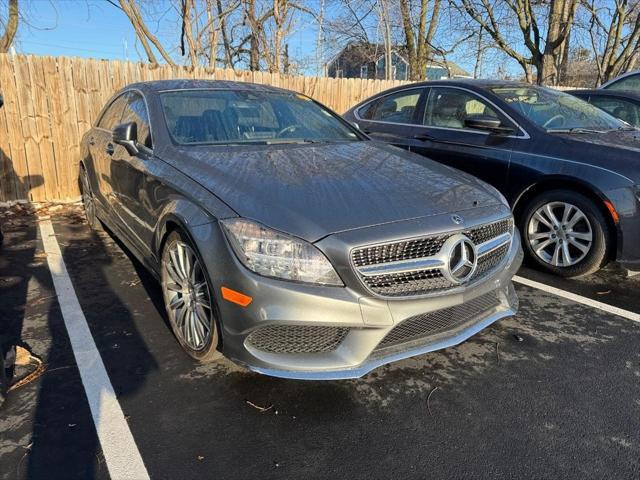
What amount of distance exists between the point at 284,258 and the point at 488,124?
10.2 feet

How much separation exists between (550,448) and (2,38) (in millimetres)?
12584

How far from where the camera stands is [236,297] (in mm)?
2275

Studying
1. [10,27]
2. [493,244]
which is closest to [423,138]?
[493,244]

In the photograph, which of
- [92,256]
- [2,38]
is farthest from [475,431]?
[2,38]

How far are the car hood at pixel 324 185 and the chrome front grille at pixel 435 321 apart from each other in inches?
19.9

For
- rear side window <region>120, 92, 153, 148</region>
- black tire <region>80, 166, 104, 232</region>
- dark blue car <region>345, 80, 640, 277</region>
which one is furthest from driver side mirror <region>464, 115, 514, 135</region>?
black tire <region>80, 166, 104, 232</region>

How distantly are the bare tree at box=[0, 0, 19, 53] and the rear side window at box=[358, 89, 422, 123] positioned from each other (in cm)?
883

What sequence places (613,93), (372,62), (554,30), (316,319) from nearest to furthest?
(316,319), (613,93), (554,30), (372,62)

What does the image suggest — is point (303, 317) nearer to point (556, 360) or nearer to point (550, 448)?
point (550, 448)

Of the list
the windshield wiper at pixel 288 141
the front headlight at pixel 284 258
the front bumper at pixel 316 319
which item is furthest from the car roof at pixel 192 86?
the front headlight at pixel 284 258

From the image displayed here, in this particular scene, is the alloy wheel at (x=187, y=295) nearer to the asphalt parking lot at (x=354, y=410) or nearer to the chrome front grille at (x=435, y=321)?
the asphalt parking lot at (x=354, y=410)

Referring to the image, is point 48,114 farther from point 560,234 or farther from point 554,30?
point 554,30

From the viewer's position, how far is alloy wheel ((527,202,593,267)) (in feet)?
13.3

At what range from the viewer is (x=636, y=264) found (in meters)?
3.79
